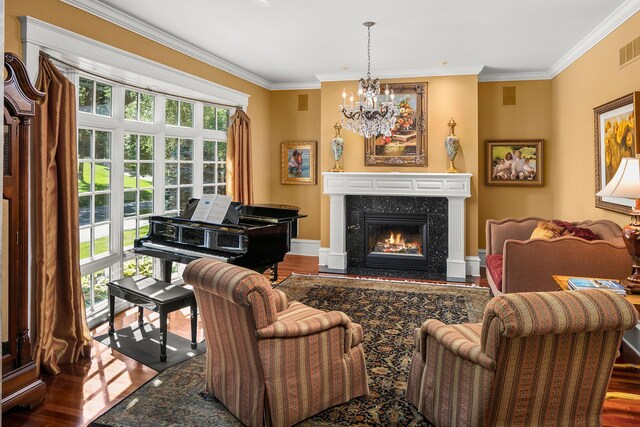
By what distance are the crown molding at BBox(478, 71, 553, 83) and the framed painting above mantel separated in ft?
3.20

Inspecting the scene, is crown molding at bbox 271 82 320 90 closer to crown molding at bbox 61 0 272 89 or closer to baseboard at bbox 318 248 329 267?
crown molding at bbox 61 0 272 89

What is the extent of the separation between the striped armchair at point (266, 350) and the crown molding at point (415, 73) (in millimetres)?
4616

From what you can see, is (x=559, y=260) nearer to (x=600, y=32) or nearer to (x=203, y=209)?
(x=600, y=32)

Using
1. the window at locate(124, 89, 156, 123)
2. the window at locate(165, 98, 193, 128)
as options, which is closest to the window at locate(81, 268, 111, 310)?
the window at locate(124, 89, 156, 123)

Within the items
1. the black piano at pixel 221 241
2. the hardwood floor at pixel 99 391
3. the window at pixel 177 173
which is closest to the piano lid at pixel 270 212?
the black piano at pixel 221 241

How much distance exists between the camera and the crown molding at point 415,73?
20.4 feet

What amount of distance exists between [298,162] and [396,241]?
2.13m

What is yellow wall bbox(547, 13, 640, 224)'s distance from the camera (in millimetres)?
4211

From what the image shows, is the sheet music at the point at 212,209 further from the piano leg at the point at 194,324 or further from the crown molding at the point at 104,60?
the crown molding at the point at 104,60

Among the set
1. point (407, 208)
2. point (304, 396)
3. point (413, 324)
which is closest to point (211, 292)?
point (304, 396)

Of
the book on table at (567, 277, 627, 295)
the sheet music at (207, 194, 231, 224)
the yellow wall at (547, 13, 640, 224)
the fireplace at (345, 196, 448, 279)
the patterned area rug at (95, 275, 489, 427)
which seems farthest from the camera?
the fireplace at (345, 196, 448, 279)

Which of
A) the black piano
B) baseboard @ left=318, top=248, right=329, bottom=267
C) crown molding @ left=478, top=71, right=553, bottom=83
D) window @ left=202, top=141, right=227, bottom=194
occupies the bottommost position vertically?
baseboard @ left=318, top=248, right=329, bottom=267

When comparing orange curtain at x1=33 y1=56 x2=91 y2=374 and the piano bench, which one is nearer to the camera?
orange curtain at x1=33 y1=56 x2=91 y2=374

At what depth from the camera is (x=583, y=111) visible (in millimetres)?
5250
